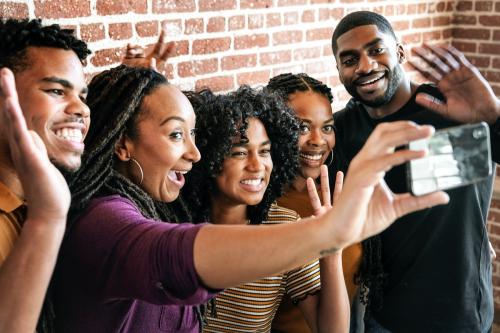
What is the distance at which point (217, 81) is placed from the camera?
2617mm

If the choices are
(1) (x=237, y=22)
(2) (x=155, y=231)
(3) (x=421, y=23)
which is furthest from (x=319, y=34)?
(2) (x=155, y=231)

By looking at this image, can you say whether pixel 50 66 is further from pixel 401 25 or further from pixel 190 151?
pixel 401 25

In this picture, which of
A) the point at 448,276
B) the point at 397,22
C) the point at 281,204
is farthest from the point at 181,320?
the point at 397,22

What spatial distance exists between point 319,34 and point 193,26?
85 centimetres

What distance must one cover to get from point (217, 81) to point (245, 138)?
0.76 meters

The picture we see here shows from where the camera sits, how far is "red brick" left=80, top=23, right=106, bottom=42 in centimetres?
207

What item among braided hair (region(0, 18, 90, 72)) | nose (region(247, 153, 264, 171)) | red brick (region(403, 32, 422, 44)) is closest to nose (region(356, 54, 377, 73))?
nose (region(247, 153, 264, 171))

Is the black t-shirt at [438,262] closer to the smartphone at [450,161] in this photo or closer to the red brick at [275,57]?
the red brick at [275,57]

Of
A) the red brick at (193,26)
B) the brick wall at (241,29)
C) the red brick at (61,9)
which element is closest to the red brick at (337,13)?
the brick wall at (241,29)

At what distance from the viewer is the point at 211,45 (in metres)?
2.58

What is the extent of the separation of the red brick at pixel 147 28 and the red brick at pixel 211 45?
0.22 metres

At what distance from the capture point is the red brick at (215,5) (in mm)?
2508

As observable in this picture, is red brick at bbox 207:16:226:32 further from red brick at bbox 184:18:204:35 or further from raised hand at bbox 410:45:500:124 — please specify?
raised hand at bbox 410:45:500:124

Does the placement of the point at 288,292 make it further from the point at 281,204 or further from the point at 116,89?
the point at 116,89
